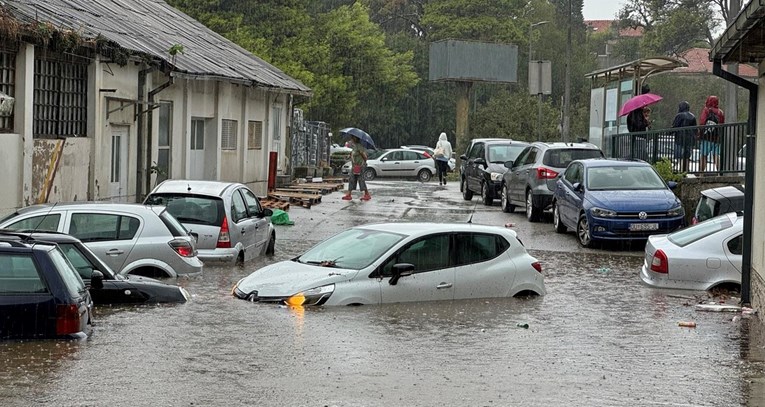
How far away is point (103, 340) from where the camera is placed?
11703 millimetres

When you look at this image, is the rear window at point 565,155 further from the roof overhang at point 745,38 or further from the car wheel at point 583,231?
the roof overhang at point 745,38

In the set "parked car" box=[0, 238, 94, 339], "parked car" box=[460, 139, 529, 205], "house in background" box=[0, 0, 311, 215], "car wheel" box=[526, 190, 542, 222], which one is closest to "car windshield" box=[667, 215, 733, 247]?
"parked car" box=[0, 238, 94, 339]

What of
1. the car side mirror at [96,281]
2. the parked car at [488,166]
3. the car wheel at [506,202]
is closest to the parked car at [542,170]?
the car wheel at [506,202]

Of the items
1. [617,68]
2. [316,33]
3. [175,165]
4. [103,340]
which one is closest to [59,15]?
[175,165]

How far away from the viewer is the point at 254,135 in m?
35.7

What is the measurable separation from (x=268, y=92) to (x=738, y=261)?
22023 mm

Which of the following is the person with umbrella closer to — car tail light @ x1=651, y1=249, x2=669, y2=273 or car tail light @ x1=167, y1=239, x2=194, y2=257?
car tail light @ x1=651, y1=249, x2=669, y2=273

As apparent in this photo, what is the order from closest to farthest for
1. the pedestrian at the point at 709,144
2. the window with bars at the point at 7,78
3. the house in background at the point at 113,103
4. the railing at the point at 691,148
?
the window with bars at the point at 7,78
the house in background at the point at 113,103
the railing at the point at 691,148
the pedestrian at the point at 709,144

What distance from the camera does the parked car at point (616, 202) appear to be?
76.1 ft

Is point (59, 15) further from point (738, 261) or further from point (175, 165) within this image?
point (738, 261)

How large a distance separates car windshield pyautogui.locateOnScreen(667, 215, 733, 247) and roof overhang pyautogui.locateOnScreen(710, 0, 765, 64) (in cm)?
292

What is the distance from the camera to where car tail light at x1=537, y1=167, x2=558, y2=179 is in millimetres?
28516

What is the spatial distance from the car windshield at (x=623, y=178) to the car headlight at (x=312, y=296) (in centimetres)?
1100

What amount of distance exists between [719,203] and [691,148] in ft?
23.4
